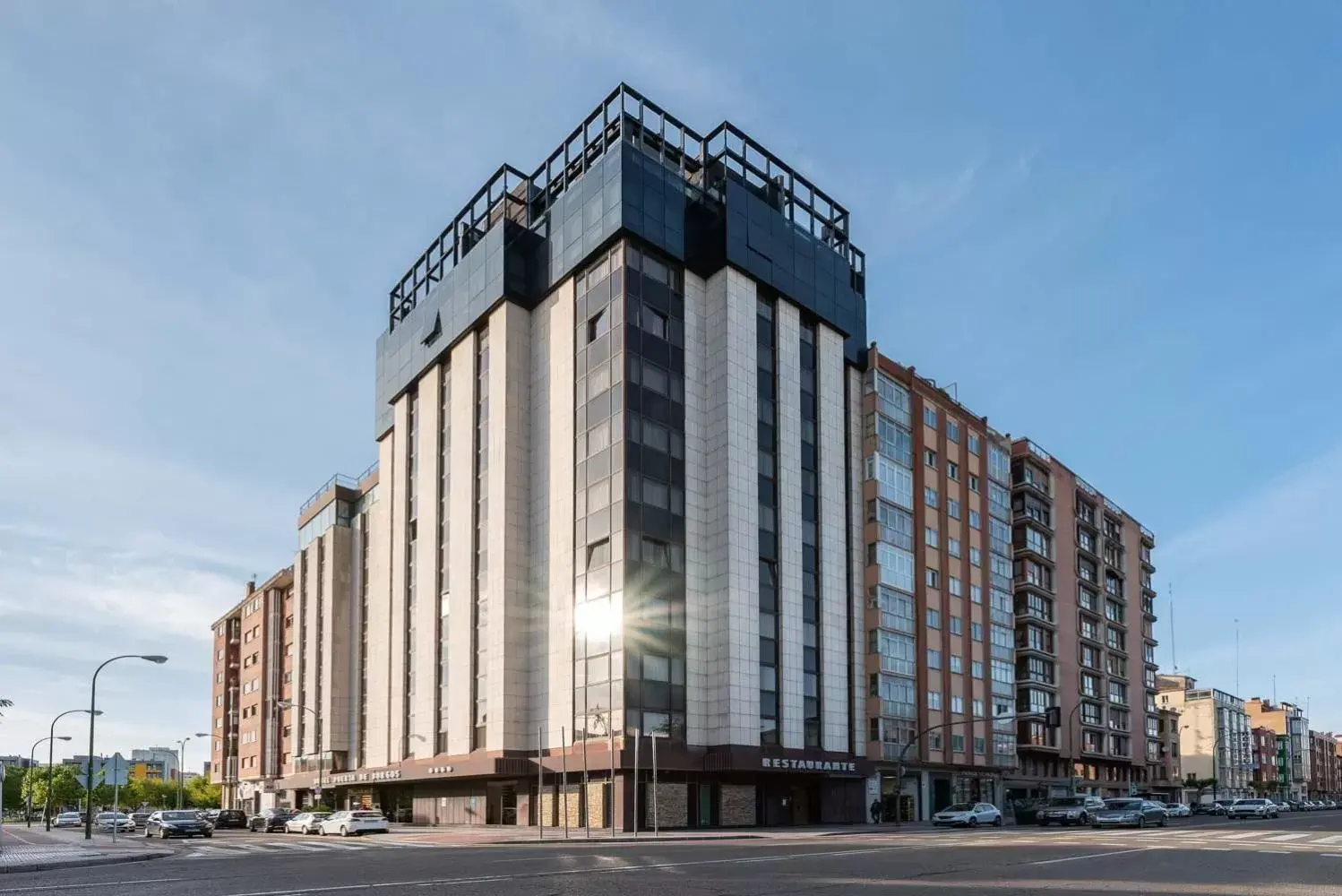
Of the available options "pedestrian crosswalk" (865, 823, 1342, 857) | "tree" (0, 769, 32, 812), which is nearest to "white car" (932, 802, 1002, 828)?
"pedestrian crosswalk" (865, 823, 1342, 857)

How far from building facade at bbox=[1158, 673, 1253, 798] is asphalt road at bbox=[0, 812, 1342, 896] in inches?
5424

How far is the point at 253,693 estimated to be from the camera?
113 m

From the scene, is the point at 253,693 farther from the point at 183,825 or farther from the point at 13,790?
the point at 13,790

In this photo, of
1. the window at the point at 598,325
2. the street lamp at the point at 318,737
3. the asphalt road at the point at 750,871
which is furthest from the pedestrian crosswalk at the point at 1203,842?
the street lamp at the point at 318,737

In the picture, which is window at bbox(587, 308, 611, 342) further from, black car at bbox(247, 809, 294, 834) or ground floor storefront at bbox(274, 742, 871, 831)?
black car at bbox(247, 809, 294, 834)

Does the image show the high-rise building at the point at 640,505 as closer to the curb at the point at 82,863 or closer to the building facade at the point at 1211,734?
the curb at the point at 82,863

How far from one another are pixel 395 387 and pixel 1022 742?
51.1 m

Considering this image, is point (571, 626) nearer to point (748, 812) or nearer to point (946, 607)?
point (748, 812)

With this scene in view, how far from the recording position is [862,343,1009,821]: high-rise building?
228ft

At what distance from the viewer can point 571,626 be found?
192ft

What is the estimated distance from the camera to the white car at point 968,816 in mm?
60094

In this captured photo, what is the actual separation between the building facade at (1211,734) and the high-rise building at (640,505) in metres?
113

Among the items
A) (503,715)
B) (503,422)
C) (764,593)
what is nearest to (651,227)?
(503,422)

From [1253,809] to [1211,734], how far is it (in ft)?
309
